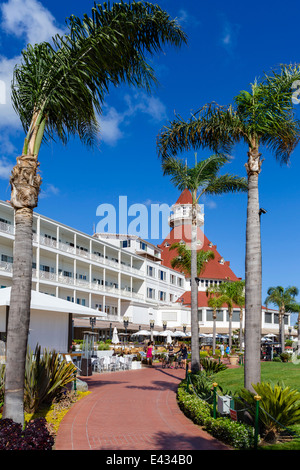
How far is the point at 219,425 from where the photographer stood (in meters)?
9.90

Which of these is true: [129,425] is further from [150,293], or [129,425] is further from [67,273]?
[150,293]

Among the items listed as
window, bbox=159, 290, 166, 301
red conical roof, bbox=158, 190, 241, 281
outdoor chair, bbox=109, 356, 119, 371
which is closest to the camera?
outdoor chair, bbox=109, 356, 119, 371

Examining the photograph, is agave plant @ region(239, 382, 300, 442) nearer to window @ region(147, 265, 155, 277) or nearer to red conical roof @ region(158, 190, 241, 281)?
window @ region(147, 265, 155, 277)

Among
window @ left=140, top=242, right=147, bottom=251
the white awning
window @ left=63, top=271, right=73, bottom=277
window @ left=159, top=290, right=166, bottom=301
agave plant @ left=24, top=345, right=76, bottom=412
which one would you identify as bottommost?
agave plant @ left=24, top=345, right=76, bottom=412

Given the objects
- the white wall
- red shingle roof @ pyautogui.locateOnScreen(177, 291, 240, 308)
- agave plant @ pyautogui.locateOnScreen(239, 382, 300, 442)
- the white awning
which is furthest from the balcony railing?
agave plant @ pyautogui.locateOnScreen(239, 382, 300, 442)

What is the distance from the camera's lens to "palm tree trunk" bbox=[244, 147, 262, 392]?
10695 mm

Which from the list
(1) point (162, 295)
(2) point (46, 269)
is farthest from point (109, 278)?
(1) point (162, 295)

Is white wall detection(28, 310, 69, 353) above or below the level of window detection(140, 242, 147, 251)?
below

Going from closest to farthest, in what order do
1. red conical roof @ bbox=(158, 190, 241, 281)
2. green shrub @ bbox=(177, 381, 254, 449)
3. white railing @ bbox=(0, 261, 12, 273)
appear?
green shrub @ bbox=(177, 381, 254, 449), white railing @ bbox=(0, 261, 12, 273), red conical roof @ bbox=(158, 190, 241, 281)

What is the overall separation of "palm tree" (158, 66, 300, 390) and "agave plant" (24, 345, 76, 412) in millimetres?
5339

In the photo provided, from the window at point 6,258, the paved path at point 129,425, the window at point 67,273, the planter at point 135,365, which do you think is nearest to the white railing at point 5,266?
the window at point 6,258

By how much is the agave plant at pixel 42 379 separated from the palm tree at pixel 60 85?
3332 mm

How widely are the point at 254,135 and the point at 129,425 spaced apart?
8.38 metres
